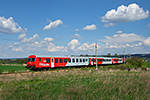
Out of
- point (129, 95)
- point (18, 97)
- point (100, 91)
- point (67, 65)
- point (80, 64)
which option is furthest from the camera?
point (80, 64)

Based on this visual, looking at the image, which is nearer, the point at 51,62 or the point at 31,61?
the point at 31,61

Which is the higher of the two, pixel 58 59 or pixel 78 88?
pixel 58 59

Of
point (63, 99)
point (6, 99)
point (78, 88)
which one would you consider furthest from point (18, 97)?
point (78, 88)

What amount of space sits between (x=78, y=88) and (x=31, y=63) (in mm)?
16470

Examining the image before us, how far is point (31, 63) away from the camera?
26453 millimetres

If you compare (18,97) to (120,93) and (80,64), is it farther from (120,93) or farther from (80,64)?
(80,64)

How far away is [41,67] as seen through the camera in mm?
26641

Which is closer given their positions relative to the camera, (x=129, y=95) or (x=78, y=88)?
(x=129, y=95)

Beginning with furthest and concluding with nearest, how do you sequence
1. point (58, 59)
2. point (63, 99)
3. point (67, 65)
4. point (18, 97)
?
1. point (67, 65)
2. point (58, 59)
3. point (18, 97)
4. point (63, 99)

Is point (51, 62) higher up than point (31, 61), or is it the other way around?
point (31, 61)

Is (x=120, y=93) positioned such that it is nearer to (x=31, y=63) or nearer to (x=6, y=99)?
(x=6, y=99)

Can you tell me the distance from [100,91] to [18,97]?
20.2 ft

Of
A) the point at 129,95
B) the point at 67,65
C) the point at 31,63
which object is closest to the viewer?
the point at 129,95

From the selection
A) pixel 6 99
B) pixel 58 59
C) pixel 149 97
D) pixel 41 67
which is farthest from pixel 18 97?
pixel 58 59
